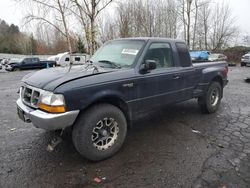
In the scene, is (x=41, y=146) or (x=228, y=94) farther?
(x=228, y=94)

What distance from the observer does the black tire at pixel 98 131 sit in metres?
3.19

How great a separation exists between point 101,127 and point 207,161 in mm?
1702

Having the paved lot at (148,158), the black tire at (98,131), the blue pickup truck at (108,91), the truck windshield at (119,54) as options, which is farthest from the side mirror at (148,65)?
the paved lot at (148,158)

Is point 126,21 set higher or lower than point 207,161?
higher

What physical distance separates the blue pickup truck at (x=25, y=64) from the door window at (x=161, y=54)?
933 inches

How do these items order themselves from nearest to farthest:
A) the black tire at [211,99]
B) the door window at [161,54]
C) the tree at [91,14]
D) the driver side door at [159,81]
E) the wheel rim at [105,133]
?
the wheel rim at [105,133] → the driver side door at [159,81] → the door window at [161,54] → the black tire at [211,99] → the tree at [91,14]

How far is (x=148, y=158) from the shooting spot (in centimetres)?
349

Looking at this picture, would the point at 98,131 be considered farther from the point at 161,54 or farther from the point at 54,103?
the point at 161,54

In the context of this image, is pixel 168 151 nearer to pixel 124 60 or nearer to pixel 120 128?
pixel 120 128

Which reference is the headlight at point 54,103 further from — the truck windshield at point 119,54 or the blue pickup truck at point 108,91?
the truck windshield at point 119,54

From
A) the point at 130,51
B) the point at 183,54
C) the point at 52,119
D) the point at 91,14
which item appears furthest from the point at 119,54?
the point at 91,14

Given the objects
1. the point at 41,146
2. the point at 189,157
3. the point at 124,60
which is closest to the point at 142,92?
the point at 124,60

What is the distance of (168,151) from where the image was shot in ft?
12.2

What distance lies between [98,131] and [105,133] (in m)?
0.13
